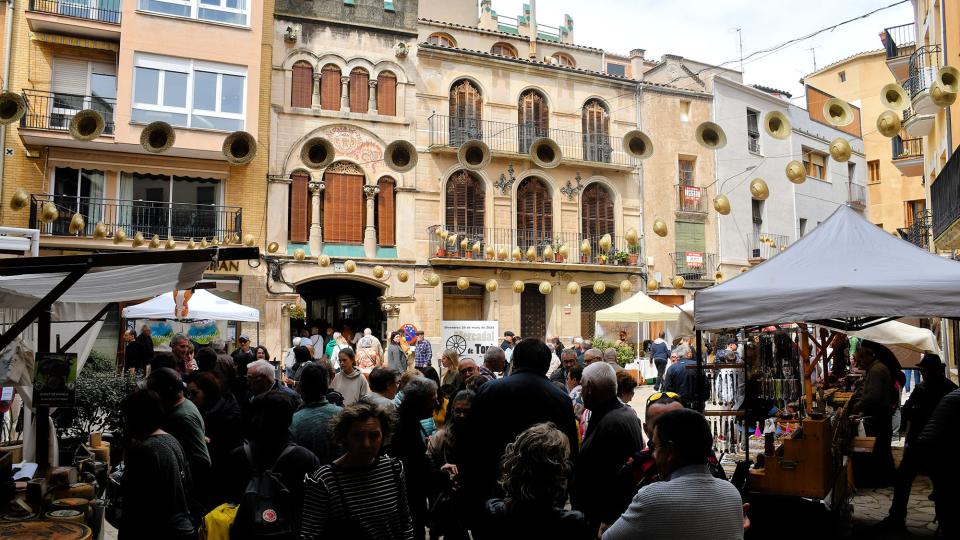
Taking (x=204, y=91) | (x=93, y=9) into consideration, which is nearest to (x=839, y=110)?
(x=204, y=91)

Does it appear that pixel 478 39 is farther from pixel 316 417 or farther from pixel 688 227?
pixel 316 417

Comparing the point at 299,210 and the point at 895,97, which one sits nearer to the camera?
the point at 895,97

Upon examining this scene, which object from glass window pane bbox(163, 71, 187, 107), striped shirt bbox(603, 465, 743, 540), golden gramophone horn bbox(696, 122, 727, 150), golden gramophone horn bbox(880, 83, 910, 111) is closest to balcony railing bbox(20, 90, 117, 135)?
glass window pane bbox(163, 71, 187, 107)

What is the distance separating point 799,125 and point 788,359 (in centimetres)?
2164

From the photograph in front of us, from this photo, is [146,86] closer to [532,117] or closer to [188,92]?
[188,92]

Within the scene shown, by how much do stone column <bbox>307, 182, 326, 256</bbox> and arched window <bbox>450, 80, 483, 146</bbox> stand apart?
469cm

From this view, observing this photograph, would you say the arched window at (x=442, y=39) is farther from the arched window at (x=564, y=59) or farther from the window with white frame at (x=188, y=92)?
the window with white frame at (x=188, y=92)

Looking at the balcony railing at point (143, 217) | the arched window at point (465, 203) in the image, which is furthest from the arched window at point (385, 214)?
the balcony railing at point (143, 217)

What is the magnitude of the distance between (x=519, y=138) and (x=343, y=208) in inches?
265

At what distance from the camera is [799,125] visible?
29.9 m

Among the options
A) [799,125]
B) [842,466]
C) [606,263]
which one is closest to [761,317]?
[842,466]

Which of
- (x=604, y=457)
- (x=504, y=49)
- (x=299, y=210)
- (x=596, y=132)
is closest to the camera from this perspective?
(x=604, y=457)

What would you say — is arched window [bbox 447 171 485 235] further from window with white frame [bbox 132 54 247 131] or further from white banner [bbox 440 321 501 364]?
window with white frame [bbox 132 54 247 131]

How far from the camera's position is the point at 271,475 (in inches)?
138
